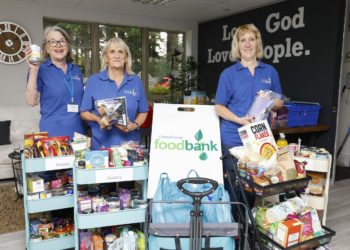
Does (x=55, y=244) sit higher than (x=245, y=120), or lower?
lower

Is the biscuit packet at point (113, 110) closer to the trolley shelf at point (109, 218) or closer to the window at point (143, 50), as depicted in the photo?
the trolley shelf at point (109, 218)

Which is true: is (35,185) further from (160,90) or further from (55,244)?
(160,90)

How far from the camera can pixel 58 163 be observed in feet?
6.12

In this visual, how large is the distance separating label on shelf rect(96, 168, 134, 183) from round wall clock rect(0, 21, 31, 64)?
13.2 ft

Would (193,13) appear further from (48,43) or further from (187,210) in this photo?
(187,210)

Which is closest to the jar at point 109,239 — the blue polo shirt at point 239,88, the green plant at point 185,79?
the blue polo shirt at point 239,88

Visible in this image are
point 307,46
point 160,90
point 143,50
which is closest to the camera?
point 307,46

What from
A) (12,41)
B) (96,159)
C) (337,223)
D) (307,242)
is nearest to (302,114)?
(337,223)

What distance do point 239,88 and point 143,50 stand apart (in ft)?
14.8

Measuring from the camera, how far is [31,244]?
1917mm

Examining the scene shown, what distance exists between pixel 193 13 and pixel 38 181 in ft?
15.0

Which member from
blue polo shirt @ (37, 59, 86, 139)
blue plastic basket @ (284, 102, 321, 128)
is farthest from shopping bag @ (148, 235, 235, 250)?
blue plastic basket @ (284, 102, 321, 128)

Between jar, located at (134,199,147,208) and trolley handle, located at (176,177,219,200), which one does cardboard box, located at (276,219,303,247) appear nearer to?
trolley handle, located at (176,177,219,200)

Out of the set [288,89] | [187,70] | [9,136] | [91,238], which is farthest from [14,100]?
[288,89]
